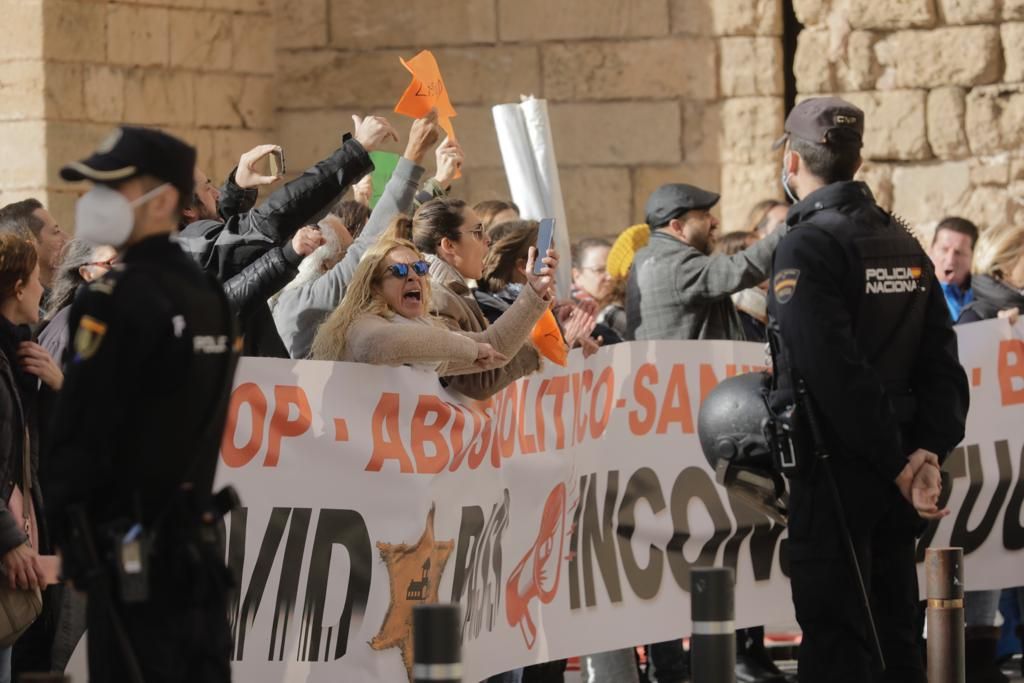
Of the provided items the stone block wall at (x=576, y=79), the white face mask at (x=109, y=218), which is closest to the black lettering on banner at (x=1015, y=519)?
the stone block wall at (x=576, y=79)

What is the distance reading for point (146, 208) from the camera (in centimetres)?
476

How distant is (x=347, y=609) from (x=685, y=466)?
8.36 feet

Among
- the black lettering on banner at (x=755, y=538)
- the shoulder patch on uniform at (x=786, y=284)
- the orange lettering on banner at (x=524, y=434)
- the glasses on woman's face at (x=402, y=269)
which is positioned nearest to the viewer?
the shoulder patch on uniform at (x=786, y=284)

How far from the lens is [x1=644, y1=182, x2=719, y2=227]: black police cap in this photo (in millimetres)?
9648

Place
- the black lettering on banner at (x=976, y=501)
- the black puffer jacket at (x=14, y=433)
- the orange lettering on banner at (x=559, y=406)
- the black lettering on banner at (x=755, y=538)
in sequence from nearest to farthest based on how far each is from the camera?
1. the black puffer jacket at (x=14, y=433)
2. the orange lettering on banner at (x=559, y=406)
3. the black lettering on banner at (x=755, y=538)
4. the black lettering on banner at (x=976, y=501)

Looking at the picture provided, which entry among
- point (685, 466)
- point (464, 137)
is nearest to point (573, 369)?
point (685, 466)

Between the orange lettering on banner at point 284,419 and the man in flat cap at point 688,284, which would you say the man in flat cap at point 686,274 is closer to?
the man in flat cap at point 688,284

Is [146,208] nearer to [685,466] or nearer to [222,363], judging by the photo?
[222,363]

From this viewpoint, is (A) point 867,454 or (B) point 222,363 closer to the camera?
(B) point 222,363

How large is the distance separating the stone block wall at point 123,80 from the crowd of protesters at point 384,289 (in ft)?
10.8

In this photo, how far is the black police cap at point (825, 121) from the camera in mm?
6336

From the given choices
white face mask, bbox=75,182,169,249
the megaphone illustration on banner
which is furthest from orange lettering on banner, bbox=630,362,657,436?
white face mask, bbox=75,182,169,249

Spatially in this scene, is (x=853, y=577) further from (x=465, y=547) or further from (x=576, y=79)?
(x=576, y=79)

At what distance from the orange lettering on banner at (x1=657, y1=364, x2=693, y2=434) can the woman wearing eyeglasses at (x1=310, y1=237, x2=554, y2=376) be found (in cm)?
178
